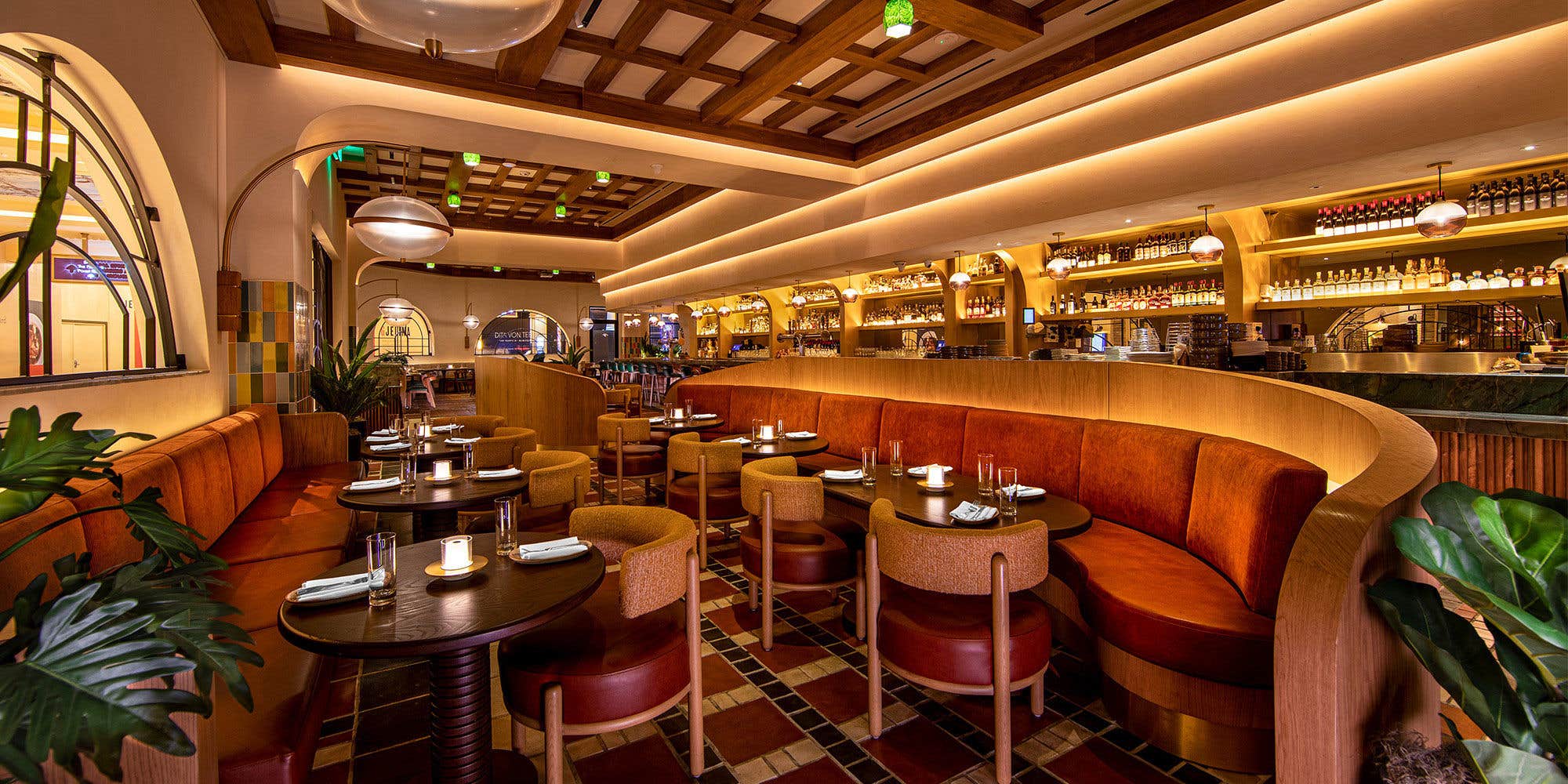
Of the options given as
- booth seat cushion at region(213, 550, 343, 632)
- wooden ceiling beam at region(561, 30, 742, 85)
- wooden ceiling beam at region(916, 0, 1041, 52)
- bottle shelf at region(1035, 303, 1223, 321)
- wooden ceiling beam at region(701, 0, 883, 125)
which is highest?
wooden ceiling beam at region(561, 30, 742, 85)

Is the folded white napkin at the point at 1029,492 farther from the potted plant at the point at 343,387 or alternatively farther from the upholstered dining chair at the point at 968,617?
the potted plant at the point at 343,387

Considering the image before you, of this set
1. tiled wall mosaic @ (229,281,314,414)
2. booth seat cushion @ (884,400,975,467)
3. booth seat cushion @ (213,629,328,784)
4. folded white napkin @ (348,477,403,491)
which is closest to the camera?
booth seat cushion @ (213,629,328,784)

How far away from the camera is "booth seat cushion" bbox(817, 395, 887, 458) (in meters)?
5.56

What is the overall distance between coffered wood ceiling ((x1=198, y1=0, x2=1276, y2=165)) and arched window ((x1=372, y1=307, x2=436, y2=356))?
17.7 metres

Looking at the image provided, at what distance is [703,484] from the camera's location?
4.17 m

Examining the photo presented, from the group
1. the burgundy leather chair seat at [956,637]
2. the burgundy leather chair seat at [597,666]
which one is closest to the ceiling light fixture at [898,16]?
the burgundy leather chair seat at [956,637]

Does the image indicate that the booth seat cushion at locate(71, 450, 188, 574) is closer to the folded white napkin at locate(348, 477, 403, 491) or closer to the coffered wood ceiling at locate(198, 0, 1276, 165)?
the folded white napkin at locate(348, 477, 403, 491)

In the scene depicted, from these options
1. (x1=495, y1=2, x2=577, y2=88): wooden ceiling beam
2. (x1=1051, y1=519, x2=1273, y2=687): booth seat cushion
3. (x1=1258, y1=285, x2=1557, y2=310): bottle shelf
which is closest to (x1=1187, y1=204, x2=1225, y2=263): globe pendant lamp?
(x1=1258, y1=285, x2=1557, y2=310): bottle shelf

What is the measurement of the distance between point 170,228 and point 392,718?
3.75 m

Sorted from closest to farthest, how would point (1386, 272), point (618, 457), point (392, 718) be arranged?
point (392, 718) → point (618, 457) → point (1386, 272)

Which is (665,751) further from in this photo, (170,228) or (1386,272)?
(1386,272)

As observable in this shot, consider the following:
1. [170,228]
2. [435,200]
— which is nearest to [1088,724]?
[170,228]

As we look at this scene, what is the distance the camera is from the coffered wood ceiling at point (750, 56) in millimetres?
4453

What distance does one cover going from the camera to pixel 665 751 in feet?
8.27
